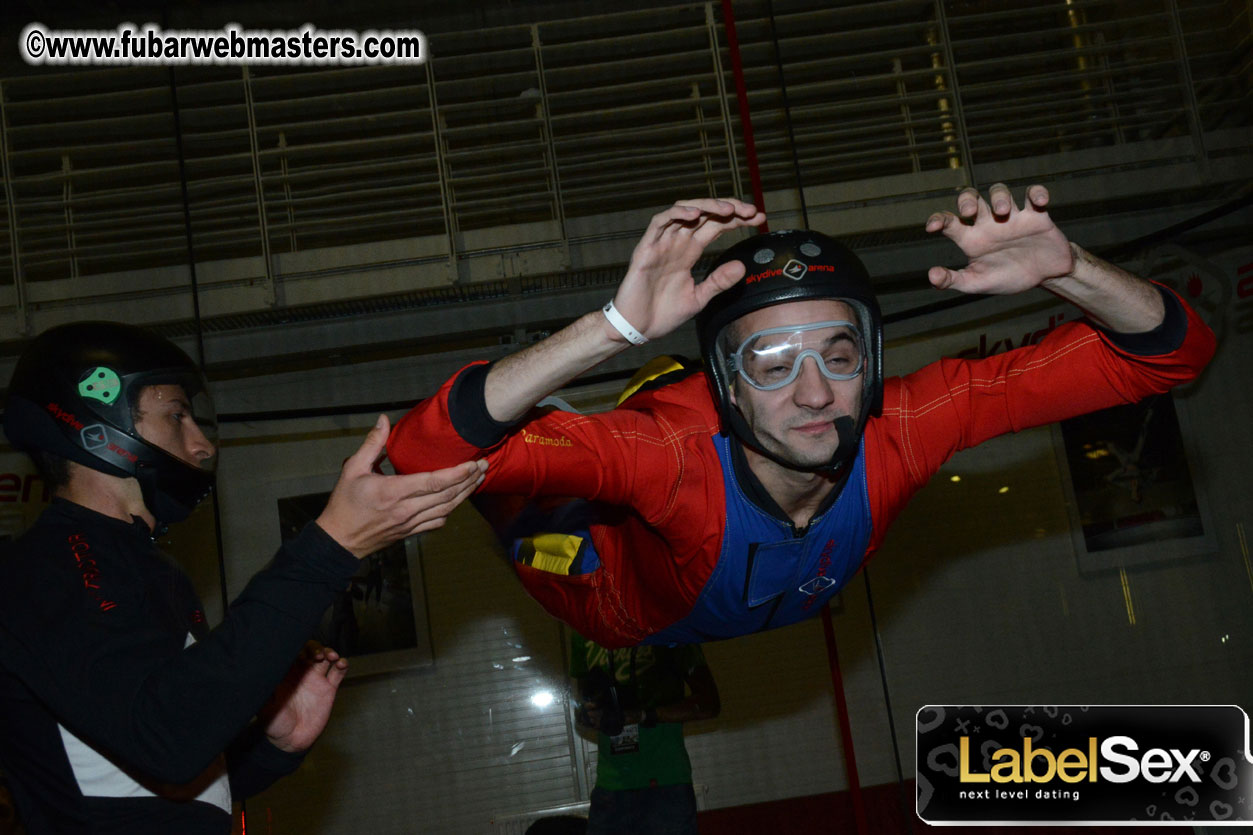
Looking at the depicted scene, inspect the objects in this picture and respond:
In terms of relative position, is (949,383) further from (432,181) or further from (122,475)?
(432,181)

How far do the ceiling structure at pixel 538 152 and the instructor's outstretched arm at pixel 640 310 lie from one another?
1870 millimetres

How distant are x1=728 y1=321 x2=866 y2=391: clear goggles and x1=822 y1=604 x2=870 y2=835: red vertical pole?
1.30 metres

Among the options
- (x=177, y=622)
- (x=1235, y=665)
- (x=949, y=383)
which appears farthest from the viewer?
(x=1235, y=665)

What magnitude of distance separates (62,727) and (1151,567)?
340 cm

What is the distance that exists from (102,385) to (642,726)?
6.41 feet

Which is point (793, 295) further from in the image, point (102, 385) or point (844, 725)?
point (844, 725)

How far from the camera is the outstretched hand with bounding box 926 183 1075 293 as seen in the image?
5.33 feet

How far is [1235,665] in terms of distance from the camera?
3.35 meters

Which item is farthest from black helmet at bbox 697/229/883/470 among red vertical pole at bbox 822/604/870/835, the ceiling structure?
the ceiling structure

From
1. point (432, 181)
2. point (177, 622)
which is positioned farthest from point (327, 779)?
point (432, 181)

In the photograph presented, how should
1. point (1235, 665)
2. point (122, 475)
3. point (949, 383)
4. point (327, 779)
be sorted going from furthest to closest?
point (1235, 665)
point (327, 779)
point (949, 383)
point (122, 475)

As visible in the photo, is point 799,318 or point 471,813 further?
point 471,813

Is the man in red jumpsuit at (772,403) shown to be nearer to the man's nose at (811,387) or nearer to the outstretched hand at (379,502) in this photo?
the man's nose at (811,387)

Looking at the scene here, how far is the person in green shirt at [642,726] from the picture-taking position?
2.93 m
